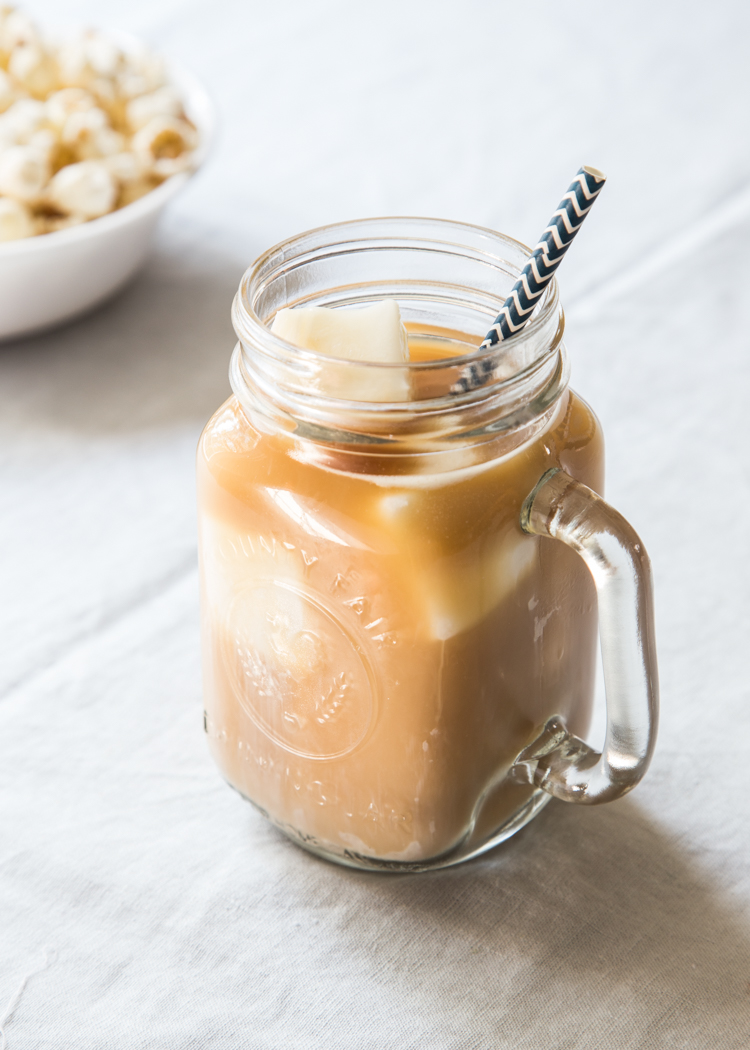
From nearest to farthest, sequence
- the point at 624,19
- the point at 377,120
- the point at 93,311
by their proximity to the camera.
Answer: the point at 93,311, the point at 377,120, the point at 624,19

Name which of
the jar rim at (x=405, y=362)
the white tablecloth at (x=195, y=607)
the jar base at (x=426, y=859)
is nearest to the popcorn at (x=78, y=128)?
the white tablecloth at (x=195, y=607)

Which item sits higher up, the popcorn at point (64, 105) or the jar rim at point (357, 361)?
the jar rim at point (357, 361)

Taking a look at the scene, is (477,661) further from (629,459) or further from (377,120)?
(377,120)

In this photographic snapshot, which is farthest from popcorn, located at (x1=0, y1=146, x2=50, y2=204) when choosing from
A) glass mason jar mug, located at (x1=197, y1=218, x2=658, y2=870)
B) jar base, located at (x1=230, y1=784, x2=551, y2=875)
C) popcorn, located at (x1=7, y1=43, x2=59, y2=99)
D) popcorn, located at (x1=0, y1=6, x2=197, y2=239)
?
jar base, located at (x1=230, y1=784, x2=551, y2=875)

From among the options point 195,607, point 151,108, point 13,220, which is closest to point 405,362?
point 195,607

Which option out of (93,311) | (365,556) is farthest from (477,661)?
(93,311)

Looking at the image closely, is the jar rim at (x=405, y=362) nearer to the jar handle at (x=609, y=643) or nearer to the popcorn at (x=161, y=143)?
the jar handle at (x=609, y=643)

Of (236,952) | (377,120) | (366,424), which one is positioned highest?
(366,424)

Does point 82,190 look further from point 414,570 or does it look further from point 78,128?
point 414,570
